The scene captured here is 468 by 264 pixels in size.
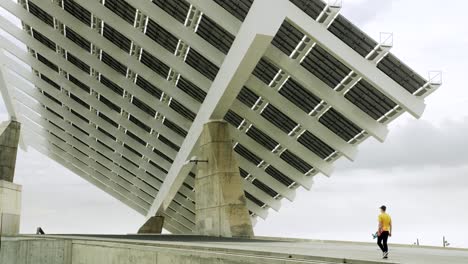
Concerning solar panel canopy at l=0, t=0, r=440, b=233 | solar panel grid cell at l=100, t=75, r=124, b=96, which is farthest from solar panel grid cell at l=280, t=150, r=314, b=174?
solar panel grid cell at l=100, t=75, r=124, b=96

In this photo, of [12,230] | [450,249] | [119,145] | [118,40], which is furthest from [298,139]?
[119,145]

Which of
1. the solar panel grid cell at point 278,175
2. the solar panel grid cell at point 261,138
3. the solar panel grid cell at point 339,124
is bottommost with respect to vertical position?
the solar panel grid cell at point 278,175

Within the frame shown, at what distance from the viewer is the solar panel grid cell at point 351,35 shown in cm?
1923

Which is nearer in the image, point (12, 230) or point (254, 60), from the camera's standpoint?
point (254, 60)

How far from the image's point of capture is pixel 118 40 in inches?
1008

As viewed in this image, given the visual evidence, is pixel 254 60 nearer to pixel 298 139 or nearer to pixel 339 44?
pixel 339 44

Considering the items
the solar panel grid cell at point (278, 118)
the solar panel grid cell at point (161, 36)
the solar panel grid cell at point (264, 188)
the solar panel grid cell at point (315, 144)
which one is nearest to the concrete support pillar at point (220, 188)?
the solar panel grid cell at point (278, 118)

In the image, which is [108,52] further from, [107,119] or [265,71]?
[107,119]

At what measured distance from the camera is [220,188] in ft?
74.5

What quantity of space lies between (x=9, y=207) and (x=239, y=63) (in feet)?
48.7

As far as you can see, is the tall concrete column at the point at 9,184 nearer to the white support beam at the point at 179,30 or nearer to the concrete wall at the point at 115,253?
the concrete wall at the point at 115,253

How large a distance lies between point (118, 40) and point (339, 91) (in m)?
10.9

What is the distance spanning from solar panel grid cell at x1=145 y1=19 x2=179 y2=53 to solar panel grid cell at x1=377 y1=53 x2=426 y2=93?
9084 millimetres

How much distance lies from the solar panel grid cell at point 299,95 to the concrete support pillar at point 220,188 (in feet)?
10.2
